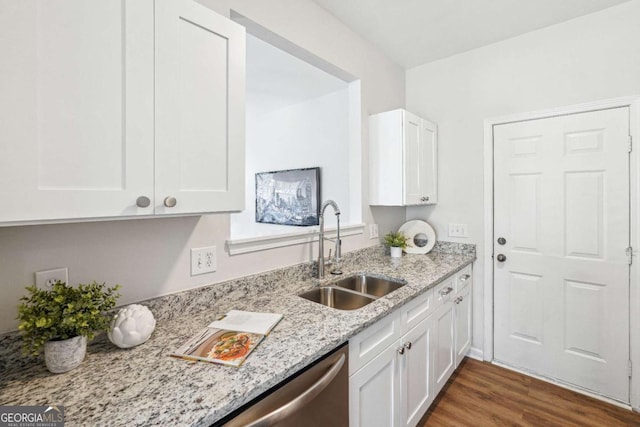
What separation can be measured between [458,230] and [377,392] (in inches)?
66.6

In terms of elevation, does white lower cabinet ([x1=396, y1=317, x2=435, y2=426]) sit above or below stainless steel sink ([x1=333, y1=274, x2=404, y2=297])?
below

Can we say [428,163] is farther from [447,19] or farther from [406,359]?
[406,359]

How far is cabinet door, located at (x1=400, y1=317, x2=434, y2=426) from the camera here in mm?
1489

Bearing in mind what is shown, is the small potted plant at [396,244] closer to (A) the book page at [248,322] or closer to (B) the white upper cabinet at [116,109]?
(A) the book page at [248,322]

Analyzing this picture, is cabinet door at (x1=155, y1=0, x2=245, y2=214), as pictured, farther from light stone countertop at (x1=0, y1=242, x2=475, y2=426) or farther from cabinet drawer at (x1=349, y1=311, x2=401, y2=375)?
cabinet drawer at (x1=349, y1=311, x2=401, y2=375)

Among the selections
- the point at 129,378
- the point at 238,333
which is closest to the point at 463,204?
the point at 238,333

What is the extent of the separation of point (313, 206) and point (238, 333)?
240 centimetres

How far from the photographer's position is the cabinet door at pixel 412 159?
2199 millimetres

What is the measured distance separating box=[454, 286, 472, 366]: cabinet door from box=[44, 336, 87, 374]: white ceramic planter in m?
2.09

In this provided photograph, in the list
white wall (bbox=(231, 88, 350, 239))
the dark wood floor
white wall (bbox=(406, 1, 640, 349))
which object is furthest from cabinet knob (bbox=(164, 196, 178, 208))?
white wall (bbox=(406, 1, 640, 349))

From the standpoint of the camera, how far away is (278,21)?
1626mm

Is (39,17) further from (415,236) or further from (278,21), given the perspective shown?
(415,236)

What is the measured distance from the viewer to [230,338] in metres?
1.01

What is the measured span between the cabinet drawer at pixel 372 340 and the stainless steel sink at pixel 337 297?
0.23 metres
